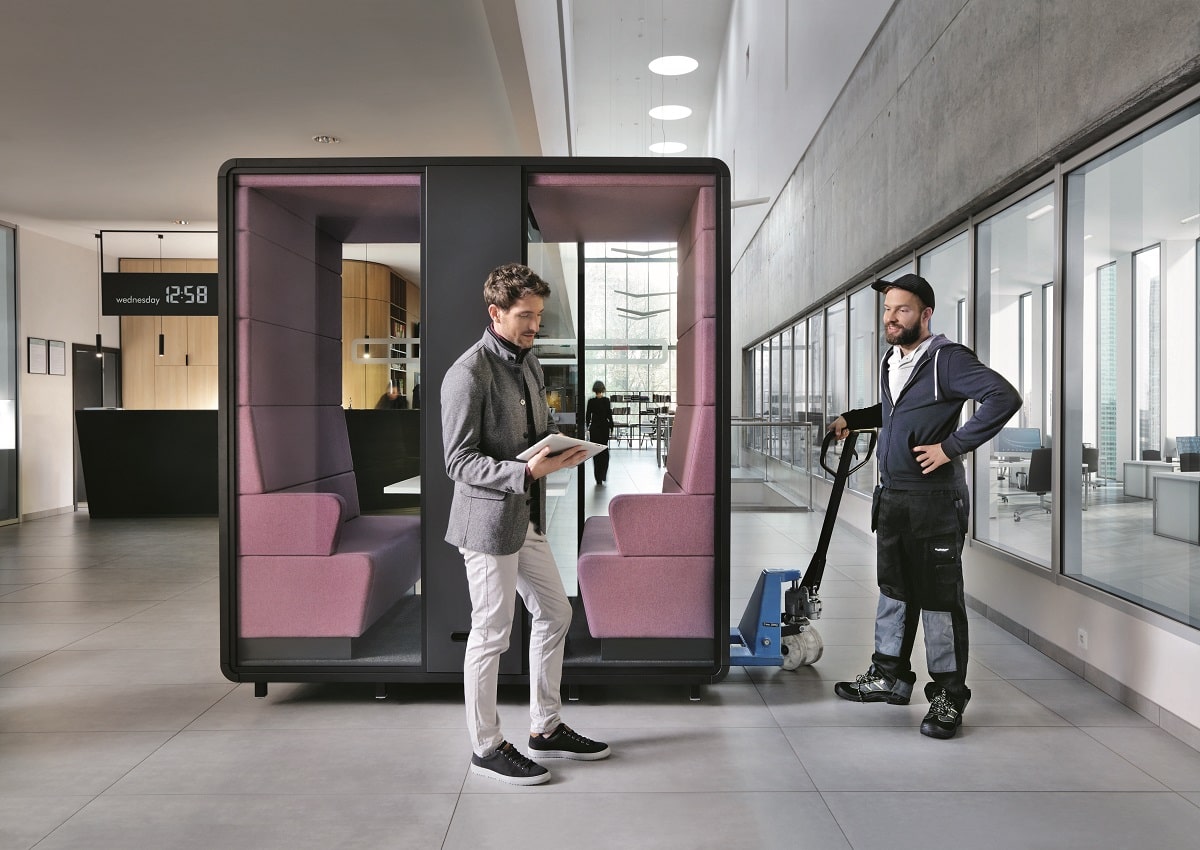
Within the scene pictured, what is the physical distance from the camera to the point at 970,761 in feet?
9.98

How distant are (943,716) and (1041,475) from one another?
181 centimetres

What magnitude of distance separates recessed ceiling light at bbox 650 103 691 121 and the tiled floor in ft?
46.5

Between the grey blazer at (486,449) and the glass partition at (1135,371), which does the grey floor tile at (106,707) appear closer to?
the grey blazer at (486,449)

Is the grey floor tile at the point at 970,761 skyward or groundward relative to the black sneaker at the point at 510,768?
groundward

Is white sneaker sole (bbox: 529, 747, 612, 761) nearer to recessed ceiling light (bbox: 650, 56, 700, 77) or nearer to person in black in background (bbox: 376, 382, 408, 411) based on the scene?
person in black in background (bbox: 376, 382, 408, 411)

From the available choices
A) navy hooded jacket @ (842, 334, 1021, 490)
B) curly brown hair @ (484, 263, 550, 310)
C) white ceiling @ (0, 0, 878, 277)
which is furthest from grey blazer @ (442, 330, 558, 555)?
white ceiling @ (0, 0, 878, 277)

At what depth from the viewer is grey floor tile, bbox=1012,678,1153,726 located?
135 inches

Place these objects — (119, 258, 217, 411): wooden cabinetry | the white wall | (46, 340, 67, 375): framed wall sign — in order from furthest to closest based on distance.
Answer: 1. (119, 258, 217, 411): wooden cabinetry
2. (46, 340, 67, 375): framed wall sign
3. the white wall

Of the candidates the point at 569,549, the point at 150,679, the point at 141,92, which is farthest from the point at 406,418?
the point at 150,679

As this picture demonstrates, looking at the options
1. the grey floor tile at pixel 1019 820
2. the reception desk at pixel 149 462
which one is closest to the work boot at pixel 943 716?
the grey floor tile at pixel 1019 820

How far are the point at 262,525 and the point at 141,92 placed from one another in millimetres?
4637

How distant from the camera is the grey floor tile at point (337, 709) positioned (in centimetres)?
346

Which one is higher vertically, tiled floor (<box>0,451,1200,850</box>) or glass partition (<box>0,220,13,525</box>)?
glass partition (<box>0,220,13,525</box>)

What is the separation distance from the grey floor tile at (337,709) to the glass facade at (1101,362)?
297 centimetres
